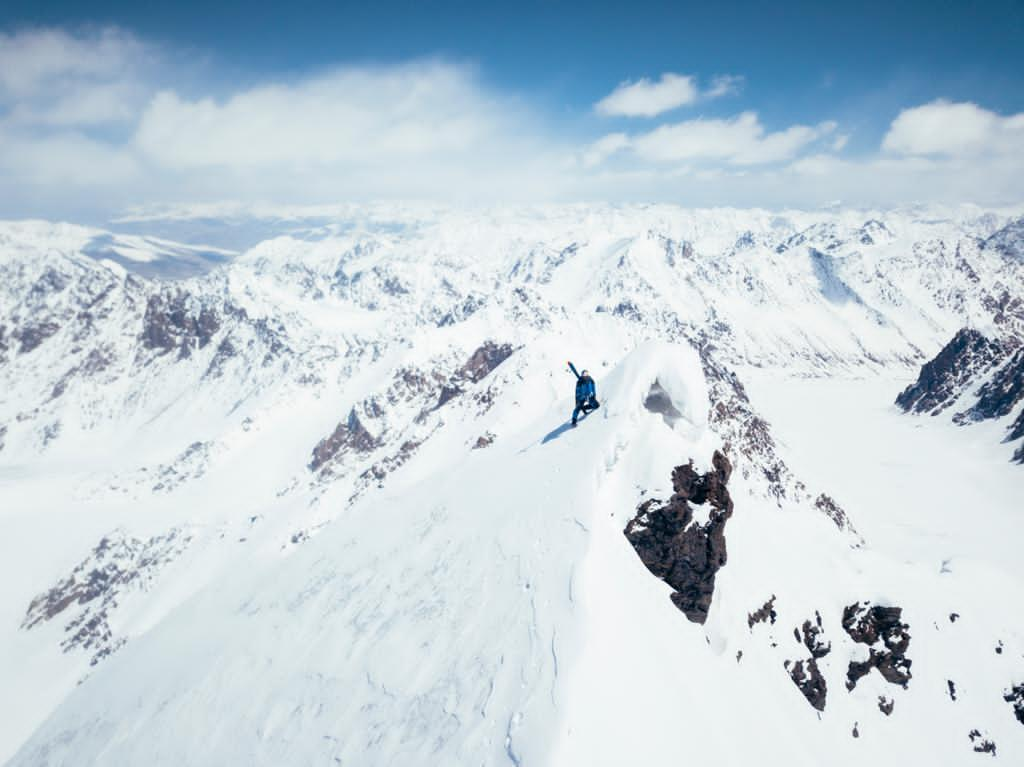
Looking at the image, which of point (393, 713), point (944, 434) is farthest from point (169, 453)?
point (944, 434)

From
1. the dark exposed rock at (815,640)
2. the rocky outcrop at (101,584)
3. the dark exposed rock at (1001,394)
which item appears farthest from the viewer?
the dark exposed rock at (1001,394)

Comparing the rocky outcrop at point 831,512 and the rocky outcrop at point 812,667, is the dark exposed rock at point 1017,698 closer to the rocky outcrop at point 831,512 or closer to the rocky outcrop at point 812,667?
the rocky outcrop at point 812,667

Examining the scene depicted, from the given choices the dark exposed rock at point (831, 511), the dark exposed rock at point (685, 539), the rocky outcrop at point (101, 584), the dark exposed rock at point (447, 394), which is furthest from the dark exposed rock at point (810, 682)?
Answer: the rocky outcrop at point (101, 584)

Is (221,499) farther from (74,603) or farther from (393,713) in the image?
(393,713)

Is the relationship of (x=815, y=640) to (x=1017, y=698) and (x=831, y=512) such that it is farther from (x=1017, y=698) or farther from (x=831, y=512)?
(x=831, y=512)

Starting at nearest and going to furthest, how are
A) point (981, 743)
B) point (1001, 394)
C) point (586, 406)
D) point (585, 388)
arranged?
point (585, 388) < point (586, 406) < point (981, 743) < point (1001, 394)

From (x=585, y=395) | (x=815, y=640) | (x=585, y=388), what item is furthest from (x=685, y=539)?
(x=815, y=640)
